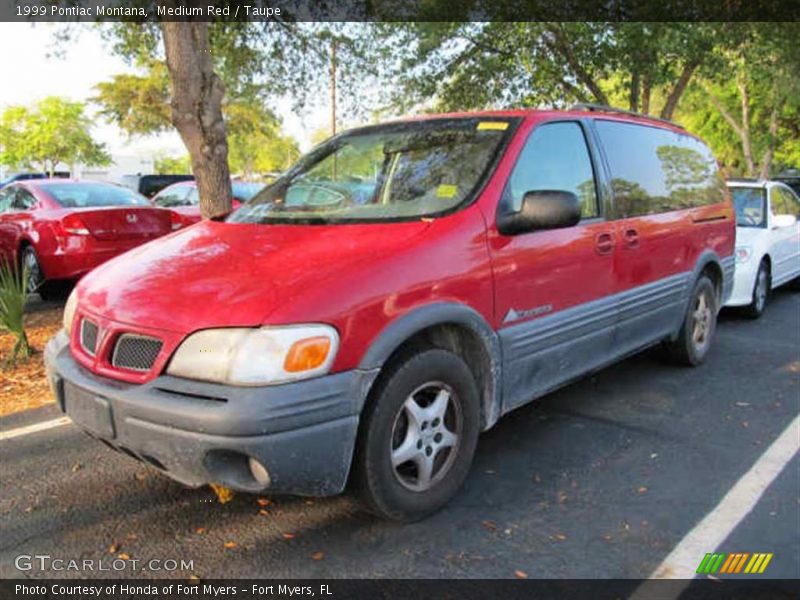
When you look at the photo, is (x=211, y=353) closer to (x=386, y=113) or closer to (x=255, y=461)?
(x=255, y=461)

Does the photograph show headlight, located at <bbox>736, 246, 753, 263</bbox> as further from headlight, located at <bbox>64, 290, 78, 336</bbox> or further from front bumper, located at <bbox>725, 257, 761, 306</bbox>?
headlight, located at <bbox>64, 290, 78, 336</bbox>

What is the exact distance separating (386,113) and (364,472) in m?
11.8

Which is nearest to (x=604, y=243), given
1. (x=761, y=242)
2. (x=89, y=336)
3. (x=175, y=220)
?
(x=89, y=336)

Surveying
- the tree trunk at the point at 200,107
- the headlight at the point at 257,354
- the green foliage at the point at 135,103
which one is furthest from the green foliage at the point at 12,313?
the green foliage at the point at 135,103

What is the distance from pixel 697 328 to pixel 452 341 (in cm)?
306

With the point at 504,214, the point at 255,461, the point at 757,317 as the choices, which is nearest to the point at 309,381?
the point at 255,461

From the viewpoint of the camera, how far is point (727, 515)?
3.13m

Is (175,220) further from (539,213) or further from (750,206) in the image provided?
(750,206)

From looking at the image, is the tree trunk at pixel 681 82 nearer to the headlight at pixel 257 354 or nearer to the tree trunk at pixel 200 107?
the tree trunk at pixel 200 107

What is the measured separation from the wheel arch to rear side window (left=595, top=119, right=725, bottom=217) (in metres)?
1.56

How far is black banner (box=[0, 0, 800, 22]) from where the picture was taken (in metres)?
7.51

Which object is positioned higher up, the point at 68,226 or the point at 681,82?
the point at 681,82

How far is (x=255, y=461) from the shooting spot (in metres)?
2.54

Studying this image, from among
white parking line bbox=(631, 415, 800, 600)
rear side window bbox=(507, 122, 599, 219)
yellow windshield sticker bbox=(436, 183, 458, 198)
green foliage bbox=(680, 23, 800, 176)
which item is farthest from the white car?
yellow windshield sticker bbox=(436, 183, 458, 198)
